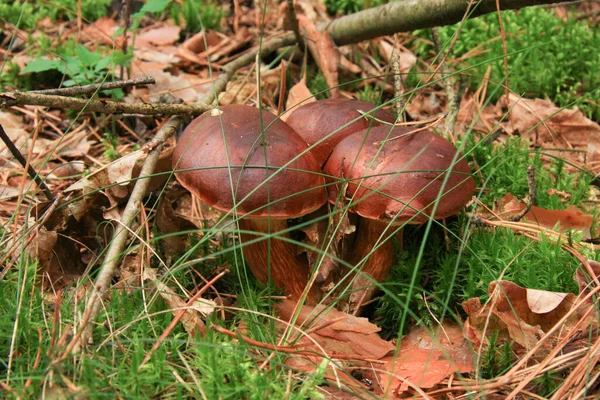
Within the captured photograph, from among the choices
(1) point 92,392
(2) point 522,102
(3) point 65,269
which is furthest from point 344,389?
(2) point 522,102

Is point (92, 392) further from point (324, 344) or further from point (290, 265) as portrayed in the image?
point (290, 265)

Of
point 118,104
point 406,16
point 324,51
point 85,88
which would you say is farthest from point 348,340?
point 324,51

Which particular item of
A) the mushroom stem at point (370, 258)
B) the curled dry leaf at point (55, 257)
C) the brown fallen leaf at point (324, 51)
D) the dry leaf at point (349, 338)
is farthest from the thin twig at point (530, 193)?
the curled dry leaf at point (55, 257)

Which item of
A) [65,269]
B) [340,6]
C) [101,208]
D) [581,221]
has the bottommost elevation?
[581,221]

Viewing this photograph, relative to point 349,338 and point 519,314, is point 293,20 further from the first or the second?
point 519,314

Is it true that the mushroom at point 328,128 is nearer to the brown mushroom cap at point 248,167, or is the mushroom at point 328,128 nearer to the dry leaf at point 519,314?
the brown mushroom cap at point 248,167

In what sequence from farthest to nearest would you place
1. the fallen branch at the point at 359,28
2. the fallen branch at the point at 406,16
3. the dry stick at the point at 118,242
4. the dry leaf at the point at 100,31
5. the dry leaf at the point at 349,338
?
the dry leaf at the point at 100,31
the fallen branch at the point at 406,16
the fallen branch at the point at 359,28
the dry leaf at the point at 349,338
the dry stick at the point at 118,242
